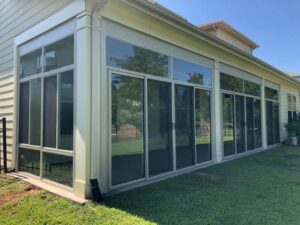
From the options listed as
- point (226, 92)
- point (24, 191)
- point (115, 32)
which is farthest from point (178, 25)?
point (24, 191)

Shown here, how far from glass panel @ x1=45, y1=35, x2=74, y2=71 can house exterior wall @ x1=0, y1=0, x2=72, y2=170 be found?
2.66ft

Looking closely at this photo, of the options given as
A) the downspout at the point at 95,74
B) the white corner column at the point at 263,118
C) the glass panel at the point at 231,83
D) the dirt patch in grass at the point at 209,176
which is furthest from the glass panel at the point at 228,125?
the downspout at the point at 95,74

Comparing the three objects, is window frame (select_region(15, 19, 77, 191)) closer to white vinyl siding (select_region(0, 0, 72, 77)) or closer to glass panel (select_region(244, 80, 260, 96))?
white vinyl siding (select_region(0, 0, 72, 77))

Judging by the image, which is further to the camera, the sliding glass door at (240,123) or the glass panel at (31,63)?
the sliding glass door at (240,123)

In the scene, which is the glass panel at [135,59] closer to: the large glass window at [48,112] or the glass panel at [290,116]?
the large glass window at [48,112]

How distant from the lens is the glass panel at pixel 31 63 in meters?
5.60

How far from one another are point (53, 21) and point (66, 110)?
173 cm

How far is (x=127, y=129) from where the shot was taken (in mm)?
5082

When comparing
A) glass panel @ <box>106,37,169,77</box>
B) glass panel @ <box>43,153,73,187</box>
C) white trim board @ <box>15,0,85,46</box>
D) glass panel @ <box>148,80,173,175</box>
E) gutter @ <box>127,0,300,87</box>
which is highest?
gutter @ <box>127,0,300,87</box>

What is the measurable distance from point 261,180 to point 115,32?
13.5ft

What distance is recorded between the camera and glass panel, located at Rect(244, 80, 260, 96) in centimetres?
1007

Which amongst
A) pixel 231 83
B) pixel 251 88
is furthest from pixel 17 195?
pixel 251 88

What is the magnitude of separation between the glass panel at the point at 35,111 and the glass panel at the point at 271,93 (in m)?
9.62

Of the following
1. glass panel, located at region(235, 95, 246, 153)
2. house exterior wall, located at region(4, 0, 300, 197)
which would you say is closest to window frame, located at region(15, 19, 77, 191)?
house exterior wall, located at region(4, 0, 300, 197)
